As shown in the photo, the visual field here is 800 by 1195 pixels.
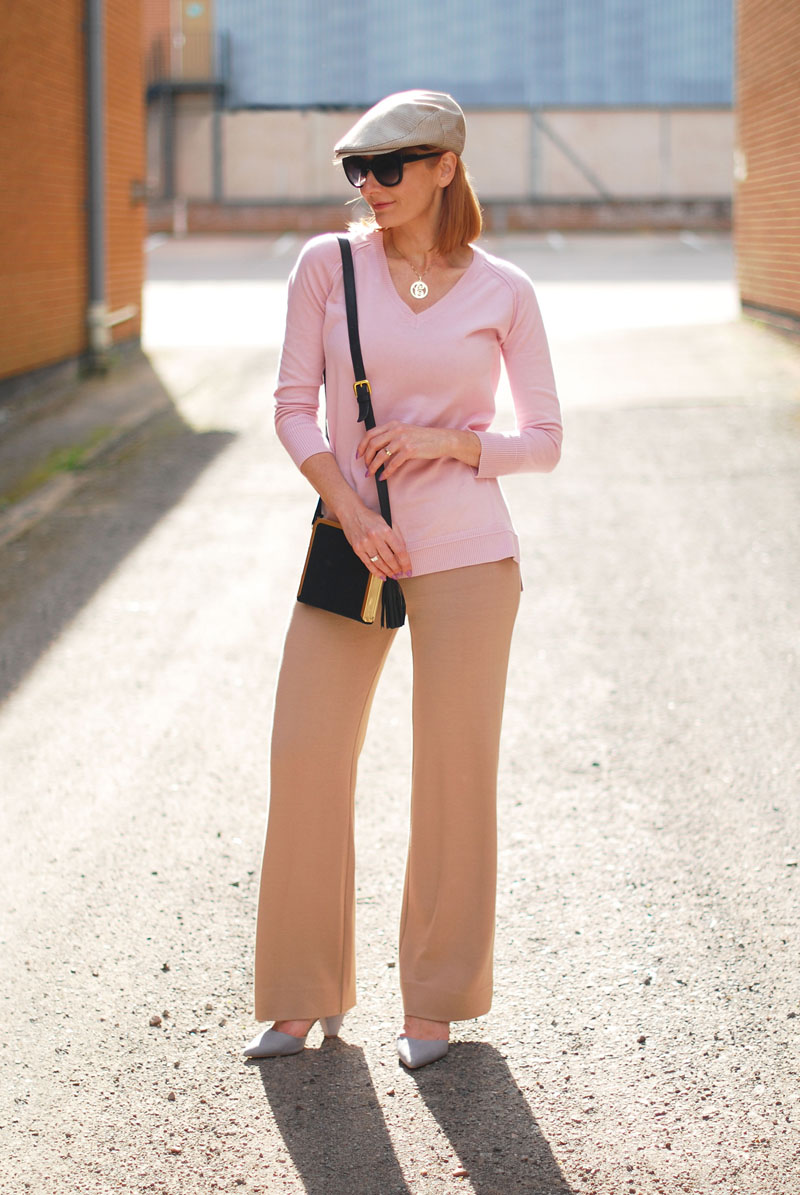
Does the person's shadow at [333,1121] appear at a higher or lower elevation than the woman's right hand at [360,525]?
lower

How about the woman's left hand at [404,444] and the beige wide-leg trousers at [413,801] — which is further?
the beige wide-leg trousers at [413,801]

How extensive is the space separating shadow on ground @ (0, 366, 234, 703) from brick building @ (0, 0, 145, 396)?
6.02ft

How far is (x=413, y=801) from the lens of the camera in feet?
10.2

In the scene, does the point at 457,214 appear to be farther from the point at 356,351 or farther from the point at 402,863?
the point at 402,863

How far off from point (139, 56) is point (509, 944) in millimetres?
14841

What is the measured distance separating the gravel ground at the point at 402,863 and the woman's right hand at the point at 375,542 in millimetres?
1118

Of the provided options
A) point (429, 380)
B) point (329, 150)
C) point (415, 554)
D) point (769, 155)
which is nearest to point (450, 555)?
point (415, 554)

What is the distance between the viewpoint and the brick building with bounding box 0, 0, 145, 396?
11.9 metres

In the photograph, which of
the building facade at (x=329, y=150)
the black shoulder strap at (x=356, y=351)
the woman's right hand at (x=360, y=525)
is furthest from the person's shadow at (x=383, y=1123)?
the building facade at (x=329, y=150)

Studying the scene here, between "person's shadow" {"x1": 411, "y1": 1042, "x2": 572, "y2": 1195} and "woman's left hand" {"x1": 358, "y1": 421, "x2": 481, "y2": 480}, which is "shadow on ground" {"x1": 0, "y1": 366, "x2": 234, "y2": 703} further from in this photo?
"woman's left hand" {"x1": 358, "y1": 421, "x2": 481, "y2": 480}

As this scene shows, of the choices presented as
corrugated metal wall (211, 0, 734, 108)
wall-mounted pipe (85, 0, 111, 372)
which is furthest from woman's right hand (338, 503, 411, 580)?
corrugated metal wall (211, 0, 734, 108)

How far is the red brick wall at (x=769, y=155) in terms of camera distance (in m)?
14.4

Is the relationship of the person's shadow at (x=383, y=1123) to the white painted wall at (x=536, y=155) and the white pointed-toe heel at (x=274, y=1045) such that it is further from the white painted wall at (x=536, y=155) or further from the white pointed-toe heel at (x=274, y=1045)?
the white painted wall at (x=536, y=155)

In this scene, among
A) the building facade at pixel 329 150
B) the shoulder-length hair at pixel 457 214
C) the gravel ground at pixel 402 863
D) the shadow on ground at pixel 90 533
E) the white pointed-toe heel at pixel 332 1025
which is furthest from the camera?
the building facade at pixel 329 150
